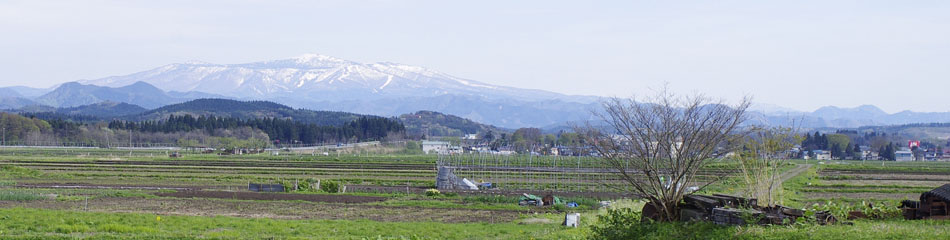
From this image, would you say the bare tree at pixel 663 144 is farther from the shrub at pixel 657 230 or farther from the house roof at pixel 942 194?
the house roof at pixel 942 194

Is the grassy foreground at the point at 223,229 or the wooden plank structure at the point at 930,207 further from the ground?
the wooden plank structure at the point at 930,207

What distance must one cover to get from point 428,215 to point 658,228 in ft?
51.8

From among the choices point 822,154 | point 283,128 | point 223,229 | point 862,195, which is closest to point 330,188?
point 223,229

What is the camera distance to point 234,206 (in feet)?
95.6

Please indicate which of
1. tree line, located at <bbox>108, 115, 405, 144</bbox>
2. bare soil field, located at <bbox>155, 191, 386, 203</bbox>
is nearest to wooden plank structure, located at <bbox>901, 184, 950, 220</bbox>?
bare soil field, located at <bbox>155, 191, 386, 203</bbox>

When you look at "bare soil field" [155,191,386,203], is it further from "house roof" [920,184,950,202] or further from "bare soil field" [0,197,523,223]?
"house roof" [920,184,950,202]

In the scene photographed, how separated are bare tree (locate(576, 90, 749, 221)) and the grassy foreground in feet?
6.28

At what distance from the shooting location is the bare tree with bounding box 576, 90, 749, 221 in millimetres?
13656

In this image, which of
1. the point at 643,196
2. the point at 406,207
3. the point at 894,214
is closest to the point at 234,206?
the point at 406,207

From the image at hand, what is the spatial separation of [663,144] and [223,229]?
10.6 meters

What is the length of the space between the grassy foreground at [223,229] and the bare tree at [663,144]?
1.91 meters

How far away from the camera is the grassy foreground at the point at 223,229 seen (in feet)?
55.5

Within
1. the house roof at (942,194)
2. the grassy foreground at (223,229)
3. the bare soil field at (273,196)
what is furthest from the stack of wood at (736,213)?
the bare soil field at (273,196)

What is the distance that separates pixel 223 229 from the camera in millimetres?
19062
